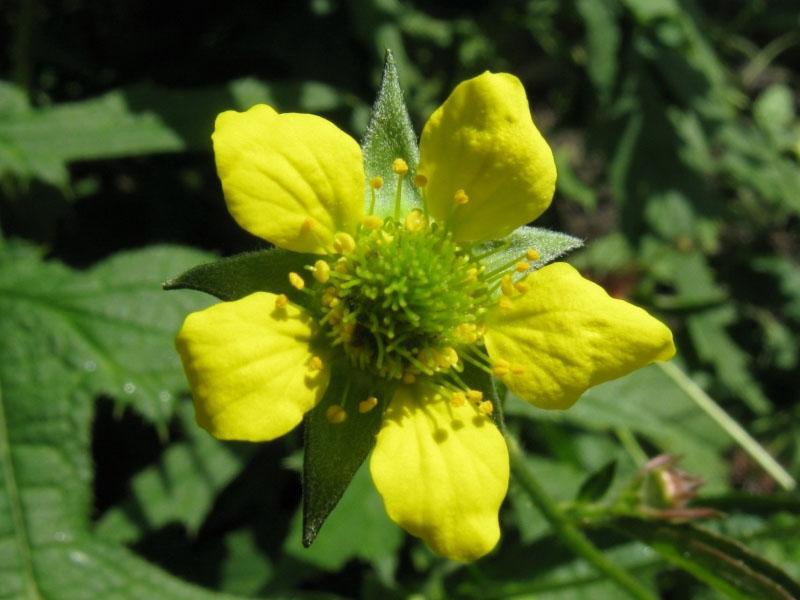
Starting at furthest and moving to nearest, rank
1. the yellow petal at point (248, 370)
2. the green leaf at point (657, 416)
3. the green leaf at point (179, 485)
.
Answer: the green leaf at point (657, 416)
the green leaf at point (179, 485)
the yellow petal at point (248, 370)

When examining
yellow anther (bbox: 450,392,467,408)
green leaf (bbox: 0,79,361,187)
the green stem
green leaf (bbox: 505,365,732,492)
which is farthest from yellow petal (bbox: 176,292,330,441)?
the green stem

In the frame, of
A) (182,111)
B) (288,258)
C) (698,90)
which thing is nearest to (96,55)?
(182,111)

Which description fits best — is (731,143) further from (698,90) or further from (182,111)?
(182,111)

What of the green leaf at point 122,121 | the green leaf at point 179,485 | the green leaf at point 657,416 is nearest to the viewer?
the green leaf at point 122,121

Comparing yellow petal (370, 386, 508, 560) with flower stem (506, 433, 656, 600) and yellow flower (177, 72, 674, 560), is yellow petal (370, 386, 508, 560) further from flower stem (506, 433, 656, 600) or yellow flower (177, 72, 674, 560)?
flower stem (506, 433, 656, 600)

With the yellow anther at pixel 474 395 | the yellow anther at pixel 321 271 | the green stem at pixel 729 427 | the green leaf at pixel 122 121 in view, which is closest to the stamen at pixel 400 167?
the yellow anther at pixel 321 271

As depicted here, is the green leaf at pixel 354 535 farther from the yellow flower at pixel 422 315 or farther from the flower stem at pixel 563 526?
the yellow flower at pixel 422 315

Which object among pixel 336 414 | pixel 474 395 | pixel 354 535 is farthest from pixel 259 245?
pixel 354 535

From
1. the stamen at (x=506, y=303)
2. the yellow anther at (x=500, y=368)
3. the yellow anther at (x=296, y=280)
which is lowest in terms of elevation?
the yellow anther at (x=500, y=368)
